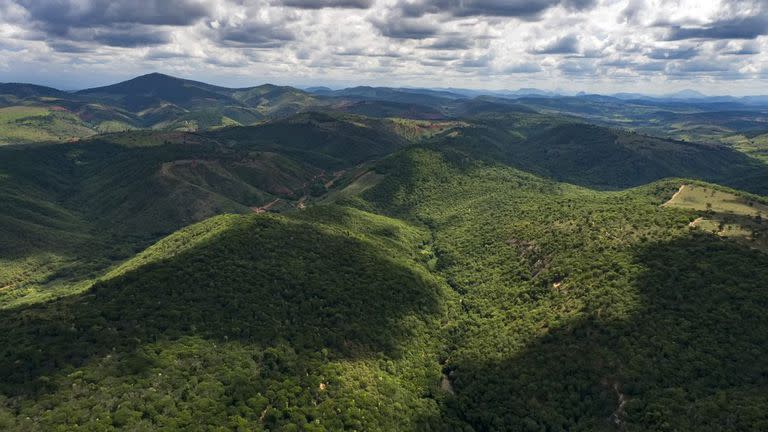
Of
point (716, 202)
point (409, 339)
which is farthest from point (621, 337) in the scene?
point (716, 202)

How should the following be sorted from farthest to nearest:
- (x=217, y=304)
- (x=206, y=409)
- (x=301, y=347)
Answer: (x=217, y=304), (x=301, y=347), (x=206, y=409)

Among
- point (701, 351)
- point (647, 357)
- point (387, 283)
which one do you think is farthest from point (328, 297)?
point (701, 351)

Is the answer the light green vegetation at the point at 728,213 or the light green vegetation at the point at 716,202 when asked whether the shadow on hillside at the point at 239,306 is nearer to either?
the light green vegetation at the point at 728,213

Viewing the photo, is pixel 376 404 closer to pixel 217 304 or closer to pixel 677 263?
pixel 217 304

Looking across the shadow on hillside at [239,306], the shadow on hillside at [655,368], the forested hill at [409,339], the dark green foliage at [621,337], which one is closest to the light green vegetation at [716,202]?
the forested hill at [409,339]

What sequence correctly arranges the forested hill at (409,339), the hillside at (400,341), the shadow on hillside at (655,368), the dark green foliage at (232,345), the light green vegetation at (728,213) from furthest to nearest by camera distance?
the light green vegetation at (728,213), the shadow on hillside at (655,368), the hillside at (400,341), the forested hill at (409,339), the dark green foliage at (232,345)
